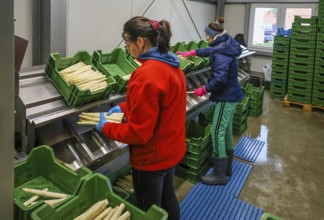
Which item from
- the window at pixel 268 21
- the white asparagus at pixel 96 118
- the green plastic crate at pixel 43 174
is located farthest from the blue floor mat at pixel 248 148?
the window at pixel 268 21

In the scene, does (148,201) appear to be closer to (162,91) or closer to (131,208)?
(131,208)

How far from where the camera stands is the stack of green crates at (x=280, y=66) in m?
6.52

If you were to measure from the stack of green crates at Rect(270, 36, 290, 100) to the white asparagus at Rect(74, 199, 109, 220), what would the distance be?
5.87m

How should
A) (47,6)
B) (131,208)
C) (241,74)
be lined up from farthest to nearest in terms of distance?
1. (241,74)
2. (47,6)
3. (131,208)

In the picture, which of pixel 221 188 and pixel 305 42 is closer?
pixel 221 188

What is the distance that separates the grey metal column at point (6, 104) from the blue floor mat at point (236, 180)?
8.70 ft

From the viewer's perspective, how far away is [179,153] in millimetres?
1912

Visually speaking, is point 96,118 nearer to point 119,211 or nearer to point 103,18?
point 119,211

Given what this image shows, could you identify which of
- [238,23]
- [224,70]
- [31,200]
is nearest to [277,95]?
[238,23]

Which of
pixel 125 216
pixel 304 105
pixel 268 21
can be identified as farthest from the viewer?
pixel 268 21

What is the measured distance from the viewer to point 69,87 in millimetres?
2418

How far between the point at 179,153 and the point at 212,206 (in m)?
1.30

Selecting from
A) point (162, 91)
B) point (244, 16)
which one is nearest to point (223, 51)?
point (162, 91)

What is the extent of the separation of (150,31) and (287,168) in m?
2.90
